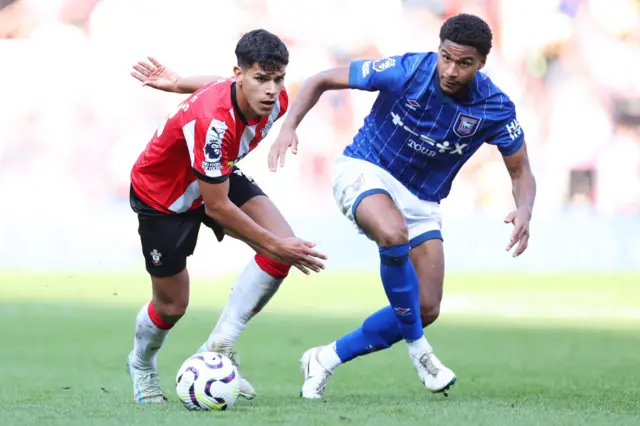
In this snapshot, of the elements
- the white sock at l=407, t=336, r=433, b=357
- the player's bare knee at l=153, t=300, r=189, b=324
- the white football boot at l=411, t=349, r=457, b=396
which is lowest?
the player's bare knee at l=153, t=300, r=189, b=324

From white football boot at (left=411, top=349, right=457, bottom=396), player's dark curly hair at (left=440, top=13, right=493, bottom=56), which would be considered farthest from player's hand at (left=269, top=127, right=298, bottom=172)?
white football boot at (left=411, top=349, right=457, bottom=396)

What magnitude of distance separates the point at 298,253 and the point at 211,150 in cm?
66

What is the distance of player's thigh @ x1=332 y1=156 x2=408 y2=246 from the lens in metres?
5.85

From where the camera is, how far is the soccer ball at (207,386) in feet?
17.1

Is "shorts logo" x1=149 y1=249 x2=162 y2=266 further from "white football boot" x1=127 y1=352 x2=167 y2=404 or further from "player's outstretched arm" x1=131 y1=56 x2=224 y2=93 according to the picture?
"player's outstretched arm" x1=131 y1=56 x2=224 y2=93

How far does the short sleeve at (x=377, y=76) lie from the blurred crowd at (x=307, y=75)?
1643cm

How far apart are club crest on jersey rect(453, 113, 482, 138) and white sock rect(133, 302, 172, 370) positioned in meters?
2.00

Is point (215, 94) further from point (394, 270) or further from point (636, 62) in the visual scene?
point (636, 62)

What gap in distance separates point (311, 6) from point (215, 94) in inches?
750

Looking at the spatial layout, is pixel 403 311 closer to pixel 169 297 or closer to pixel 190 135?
pixel 169 297

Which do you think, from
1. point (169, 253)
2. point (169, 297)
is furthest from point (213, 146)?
point (169, 297)

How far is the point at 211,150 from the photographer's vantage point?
17.4 ft

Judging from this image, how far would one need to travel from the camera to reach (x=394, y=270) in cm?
588

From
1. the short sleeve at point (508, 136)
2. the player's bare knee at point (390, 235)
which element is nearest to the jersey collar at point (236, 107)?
the player's bare knee at point (390, 235)
